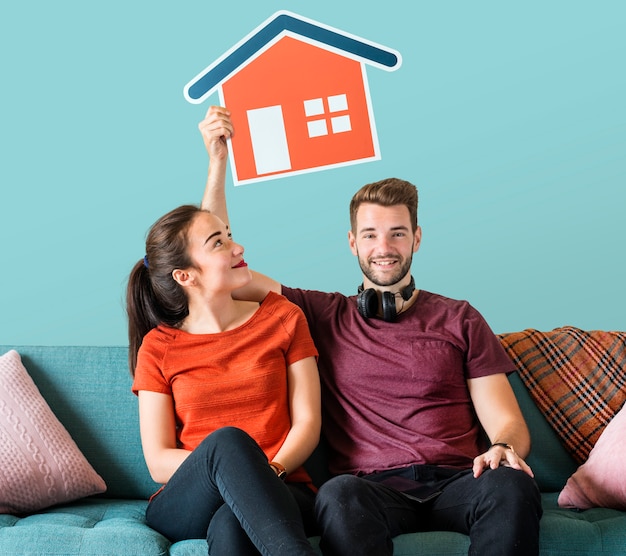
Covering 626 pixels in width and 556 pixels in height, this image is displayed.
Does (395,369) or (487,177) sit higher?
(487,177)

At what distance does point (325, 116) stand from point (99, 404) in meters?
1.01

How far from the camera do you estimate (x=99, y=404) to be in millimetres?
2611

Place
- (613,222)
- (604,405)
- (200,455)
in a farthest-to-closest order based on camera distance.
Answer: (613,222) < (604,405) < (200,455)

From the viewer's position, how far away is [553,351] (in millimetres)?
2637

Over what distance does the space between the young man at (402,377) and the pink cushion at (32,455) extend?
63 cm

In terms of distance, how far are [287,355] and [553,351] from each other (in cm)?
76

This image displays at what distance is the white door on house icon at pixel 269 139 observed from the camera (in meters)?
2.69

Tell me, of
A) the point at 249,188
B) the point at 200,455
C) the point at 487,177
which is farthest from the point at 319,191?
the point at 200,455

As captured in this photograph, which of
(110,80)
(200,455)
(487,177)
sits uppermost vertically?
(110,80)

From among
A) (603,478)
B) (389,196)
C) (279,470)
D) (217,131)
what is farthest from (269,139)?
(603,478)

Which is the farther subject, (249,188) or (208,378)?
(249,188)

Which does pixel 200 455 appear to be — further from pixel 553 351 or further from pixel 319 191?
pixel 319 191

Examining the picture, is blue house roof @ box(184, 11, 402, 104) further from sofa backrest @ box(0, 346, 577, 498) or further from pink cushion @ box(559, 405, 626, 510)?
pink cushion @ box(559, 405, 626, 510)

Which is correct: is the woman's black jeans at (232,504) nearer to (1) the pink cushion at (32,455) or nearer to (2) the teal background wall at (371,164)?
(1) the pink cushion at (32,455)
